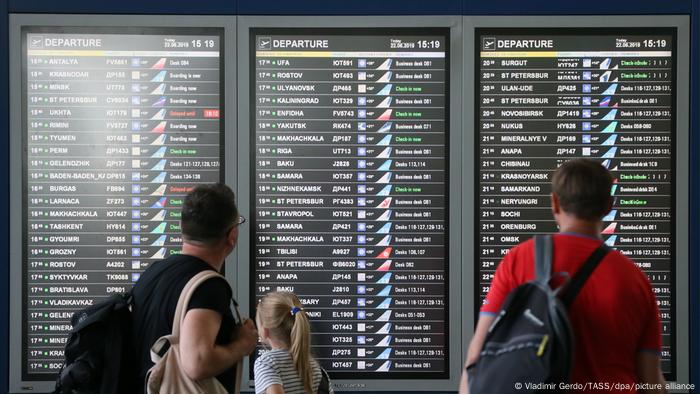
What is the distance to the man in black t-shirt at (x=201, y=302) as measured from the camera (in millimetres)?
1989

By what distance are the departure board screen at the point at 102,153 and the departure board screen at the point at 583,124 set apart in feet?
4.02

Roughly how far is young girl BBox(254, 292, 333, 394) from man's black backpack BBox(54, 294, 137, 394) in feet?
1.57

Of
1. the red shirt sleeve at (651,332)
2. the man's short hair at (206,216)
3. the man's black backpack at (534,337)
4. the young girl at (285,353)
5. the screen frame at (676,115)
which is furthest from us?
the screen frame at (676,115)

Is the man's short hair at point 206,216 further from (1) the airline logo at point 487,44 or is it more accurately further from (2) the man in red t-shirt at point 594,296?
(1) the airline logo at point 487,44

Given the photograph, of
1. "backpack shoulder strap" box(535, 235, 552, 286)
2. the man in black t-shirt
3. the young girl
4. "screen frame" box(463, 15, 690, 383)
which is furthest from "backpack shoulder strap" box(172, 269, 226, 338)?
"screen frame" box(463, 15, 690, 383)

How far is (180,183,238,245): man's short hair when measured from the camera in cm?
212

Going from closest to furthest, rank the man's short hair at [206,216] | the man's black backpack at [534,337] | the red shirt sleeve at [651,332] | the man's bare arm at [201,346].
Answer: the man's black backpack at [534,337] < the red shirt sleeve at [651,332] < the man's bare arm at [201,346] < the man's short hair at [206,216]

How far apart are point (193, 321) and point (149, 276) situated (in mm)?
244

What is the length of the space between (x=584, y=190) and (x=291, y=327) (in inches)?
43.5

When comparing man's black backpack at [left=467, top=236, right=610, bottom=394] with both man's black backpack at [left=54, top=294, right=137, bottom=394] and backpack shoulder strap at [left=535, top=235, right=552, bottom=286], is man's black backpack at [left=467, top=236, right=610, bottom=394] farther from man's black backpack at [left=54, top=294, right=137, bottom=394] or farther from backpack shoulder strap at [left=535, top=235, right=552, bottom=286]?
man's black backpack at [left=54, top=294, right=137, bottom=394]

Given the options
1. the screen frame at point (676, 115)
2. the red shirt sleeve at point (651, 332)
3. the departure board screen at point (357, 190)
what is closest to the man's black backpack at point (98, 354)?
the departure board screen at point (357, 190)

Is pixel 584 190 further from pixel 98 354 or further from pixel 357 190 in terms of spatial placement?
pixel 357 190

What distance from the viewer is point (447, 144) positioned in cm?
333

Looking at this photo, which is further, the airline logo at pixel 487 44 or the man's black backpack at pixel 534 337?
the airline logo at pixel 487 44
